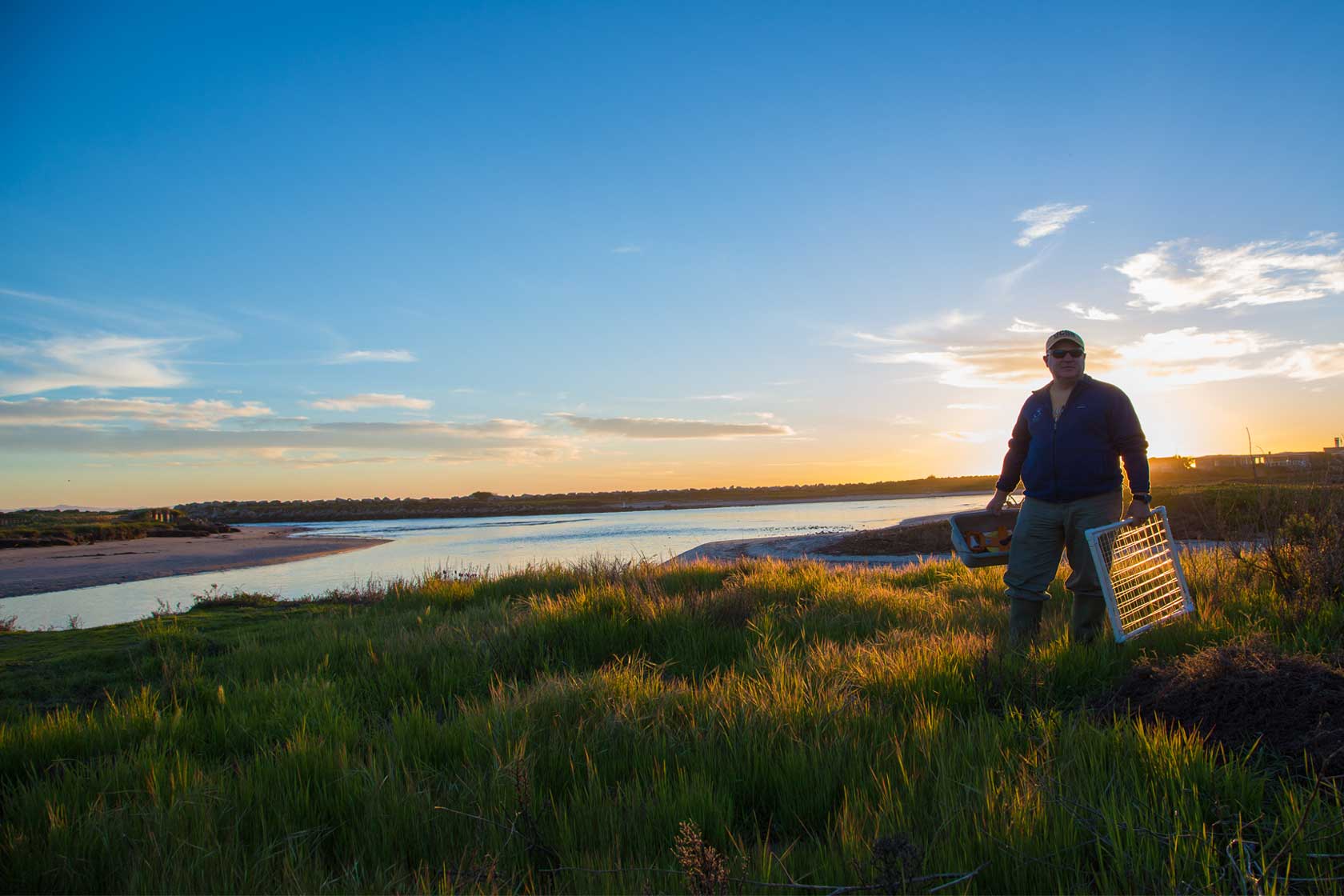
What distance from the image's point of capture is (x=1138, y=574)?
493 centimetres

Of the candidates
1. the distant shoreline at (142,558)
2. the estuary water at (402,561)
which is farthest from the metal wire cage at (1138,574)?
the distant shoreline at (142,558)

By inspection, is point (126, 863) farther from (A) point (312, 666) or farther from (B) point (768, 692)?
(A) point (312, 666)

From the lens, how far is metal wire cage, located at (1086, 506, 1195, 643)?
4523 millimetres

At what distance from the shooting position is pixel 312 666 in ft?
18.1

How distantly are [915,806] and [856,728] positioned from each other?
713 mm

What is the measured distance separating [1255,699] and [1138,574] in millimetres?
1850

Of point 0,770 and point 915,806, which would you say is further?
point 0,770

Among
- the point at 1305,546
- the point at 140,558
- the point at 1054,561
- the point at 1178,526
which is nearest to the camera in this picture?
the point at 1054,561

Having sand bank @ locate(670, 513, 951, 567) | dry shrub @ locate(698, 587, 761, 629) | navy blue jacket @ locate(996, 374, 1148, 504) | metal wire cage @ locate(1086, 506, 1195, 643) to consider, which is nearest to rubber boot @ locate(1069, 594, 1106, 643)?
metal wire cage @ locate(1086, 506, 1195, 643)

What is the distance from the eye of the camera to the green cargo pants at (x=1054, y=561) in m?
5.01

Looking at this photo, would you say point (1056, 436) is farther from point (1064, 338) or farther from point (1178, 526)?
point (1178, 526)

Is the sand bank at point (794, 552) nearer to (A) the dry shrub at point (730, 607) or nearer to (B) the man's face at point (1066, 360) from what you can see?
(A) the dry shrub at point (730, 607)

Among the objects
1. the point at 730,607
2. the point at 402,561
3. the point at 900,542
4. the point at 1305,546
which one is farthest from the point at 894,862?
the point at 402,561

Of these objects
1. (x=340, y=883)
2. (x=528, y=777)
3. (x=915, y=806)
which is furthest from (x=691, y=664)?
(x=340, y=883)
